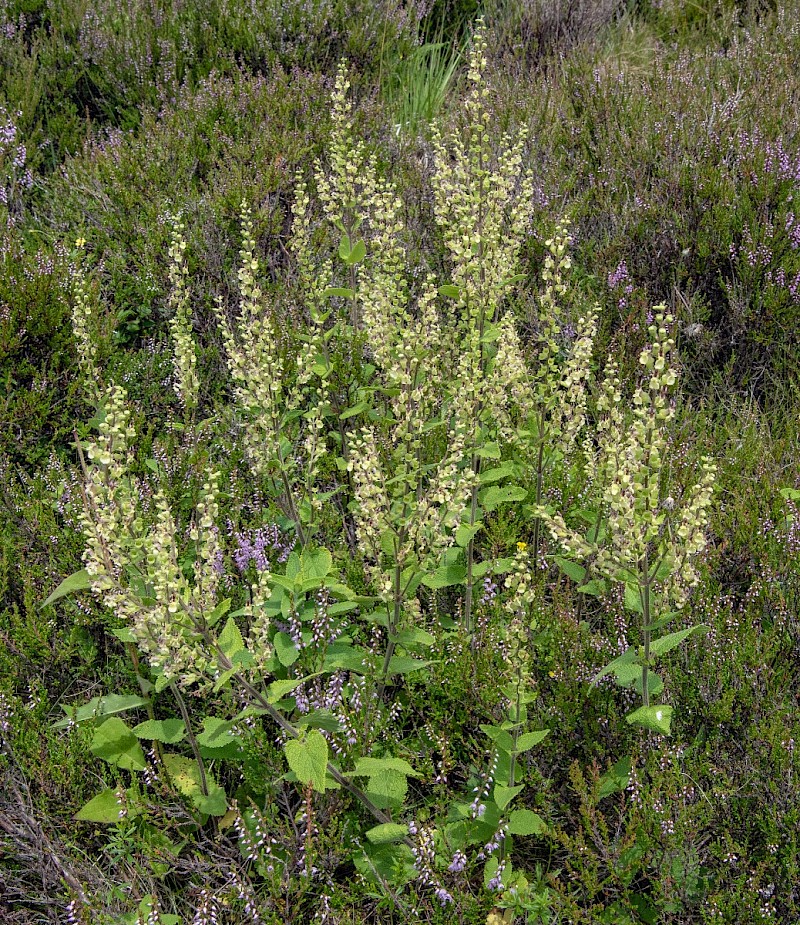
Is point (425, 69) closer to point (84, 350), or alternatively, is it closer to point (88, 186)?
point (88, 186)

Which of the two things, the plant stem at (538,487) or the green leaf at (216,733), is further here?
the plant stem at (538,487)

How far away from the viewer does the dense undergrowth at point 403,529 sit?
1.98m

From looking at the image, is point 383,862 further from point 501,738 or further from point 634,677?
point 634,677

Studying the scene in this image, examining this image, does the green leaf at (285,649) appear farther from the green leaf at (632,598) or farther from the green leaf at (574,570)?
the green leaf at (632,598)

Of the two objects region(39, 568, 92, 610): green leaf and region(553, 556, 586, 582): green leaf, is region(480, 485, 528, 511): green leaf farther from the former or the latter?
region(39, 568, 92, 610): green leaf

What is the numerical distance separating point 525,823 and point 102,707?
3.96 feet

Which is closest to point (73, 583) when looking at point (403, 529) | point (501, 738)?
point (403, 529)

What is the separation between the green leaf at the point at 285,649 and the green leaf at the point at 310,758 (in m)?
0.45

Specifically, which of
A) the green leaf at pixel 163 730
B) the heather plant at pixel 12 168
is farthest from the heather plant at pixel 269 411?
the heather plant at pixel 12 168

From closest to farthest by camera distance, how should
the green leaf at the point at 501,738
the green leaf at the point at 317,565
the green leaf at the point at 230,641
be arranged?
the green leaf at the point at 230,641 → the green leaf at the point at 501,738 → the green leaf at the point at 317,565

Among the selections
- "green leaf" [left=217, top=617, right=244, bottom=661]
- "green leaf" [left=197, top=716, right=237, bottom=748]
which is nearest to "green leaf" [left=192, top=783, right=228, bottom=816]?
"green leaf" [left=197, top=716, right=237, bottom=748]

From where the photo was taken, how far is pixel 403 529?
78.6 inches

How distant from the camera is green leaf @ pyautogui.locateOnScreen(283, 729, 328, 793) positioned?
178 centimetres

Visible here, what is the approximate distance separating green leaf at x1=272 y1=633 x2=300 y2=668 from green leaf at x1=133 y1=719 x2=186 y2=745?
319 millimetres
